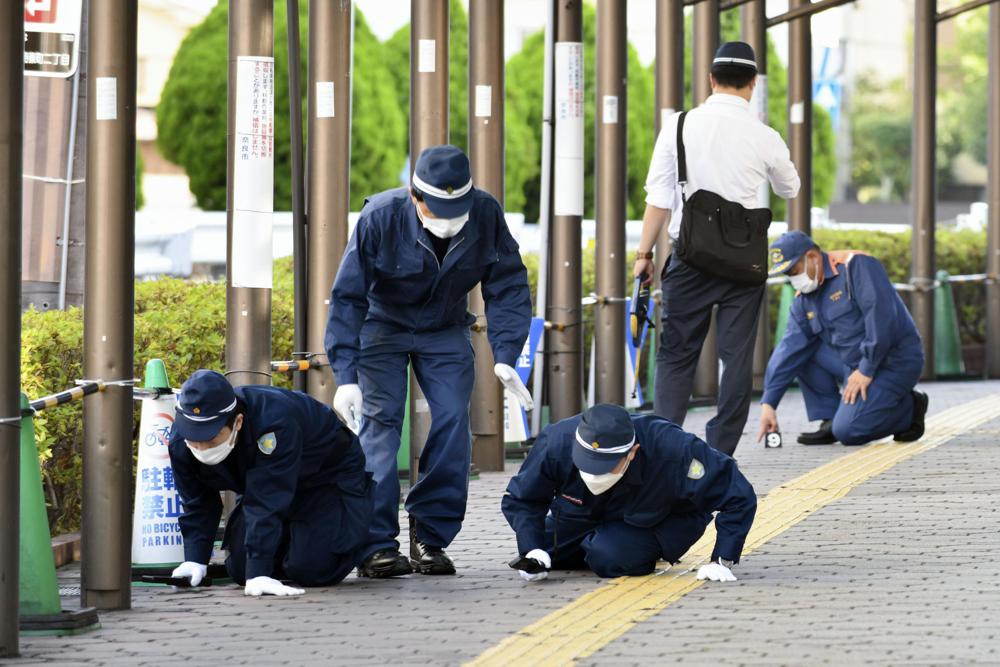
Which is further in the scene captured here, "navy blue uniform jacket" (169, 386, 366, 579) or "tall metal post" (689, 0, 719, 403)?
"tall metal post" (689, 0, 719, 403)

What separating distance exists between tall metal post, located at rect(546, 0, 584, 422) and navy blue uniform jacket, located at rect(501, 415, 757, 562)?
4.76m

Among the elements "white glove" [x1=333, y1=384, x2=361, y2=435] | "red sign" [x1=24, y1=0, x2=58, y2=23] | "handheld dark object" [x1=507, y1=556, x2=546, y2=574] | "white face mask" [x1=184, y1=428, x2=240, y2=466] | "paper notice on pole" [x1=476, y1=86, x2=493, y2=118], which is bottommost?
"handheld dark object" [x1=507, y1=556, x2=546, y2=574]

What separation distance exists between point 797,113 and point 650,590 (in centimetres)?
1010

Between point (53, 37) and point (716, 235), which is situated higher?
point (53, 37)

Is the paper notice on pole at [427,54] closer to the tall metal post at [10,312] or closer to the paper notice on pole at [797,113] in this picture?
the tall metal post at [10,312]

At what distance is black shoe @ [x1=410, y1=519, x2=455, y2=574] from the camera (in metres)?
7.49

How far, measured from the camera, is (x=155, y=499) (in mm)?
7441

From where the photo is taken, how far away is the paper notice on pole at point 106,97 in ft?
22.0

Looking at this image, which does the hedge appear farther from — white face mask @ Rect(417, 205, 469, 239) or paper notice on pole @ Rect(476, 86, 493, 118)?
white face mask @ Rect(417, 205, 469, 239)

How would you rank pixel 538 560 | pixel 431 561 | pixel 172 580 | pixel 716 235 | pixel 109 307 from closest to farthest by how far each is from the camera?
pixel 109 307
pixel 538 560
pixel 172 580
pixel 431 561
pixel 716 235

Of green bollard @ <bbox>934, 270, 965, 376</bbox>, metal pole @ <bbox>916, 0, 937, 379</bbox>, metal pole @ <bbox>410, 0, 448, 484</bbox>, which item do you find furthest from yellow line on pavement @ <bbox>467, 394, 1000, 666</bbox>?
green bollard @ <bbox>934, 270, 965, 376</bbox>

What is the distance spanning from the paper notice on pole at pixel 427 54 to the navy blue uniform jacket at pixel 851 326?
2.57 m

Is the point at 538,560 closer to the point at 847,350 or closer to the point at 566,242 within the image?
the point at 847,350

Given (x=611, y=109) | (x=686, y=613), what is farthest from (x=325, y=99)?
(x=686, y=613)
